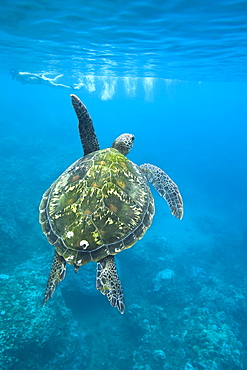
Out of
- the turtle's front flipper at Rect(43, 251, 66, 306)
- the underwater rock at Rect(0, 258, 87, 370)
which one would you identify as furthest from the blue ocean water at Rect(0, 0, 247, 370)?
the turtle's front flipper at Rect(43, 251, 66, 306)

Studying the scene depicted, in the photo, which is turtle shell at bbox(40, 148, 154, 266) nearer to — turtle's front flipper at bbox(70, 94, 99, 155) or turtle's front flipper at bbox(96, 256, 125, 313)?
turtle's front flipper at bbox(96, 256, 125, 313)

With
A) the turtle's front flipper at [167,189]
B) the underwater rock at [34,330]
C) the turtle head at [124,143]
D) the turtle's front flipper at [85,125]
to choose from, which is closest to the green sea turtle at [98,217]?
the turtle's front flipper at [167,189]

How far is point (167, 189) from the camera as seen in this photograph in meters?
5.20

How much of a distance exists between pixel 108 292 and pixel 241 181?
4063 cm

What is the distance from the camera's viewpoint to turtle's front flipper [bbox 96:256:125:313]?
10.8ft

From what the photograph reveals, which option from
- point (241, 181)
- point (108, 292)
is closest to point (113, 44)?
point (108, 292)

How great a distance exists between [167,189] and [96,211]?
231 centimetres

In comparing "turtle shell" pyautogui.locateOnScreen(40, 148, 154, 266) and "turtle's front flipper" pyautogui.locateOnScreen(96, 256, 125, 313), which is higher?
"turtle shell" pyautogui.locateOnScreen(40, 148, 154, 266)

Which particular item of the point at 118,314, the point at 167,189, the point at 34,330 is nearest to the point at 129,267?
Answer: the point at 118,314

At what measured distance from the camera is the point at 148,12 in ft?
33.7

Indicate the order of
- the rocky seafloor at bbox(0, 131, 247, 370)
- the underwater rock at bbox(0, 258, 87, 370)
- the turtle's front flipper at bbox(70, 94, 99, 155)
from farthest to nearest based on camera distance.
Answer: the rocky seafloor at bbox(0, 131, 247, 370) < the underwater rock at bbox(0, 258, 87, 370) < the turtle's front flipper at bbox(70, 94, 99, 155)

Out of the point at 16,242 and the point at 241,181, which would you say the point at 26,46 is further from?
the point at 241,181

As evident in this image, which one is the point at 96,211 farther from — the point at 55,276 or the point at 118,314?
the point at 118,314

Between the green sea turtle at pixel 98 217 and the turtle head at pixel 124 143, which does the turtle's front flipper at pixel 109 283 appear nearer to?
the green sea turtle at pixel 98 217
